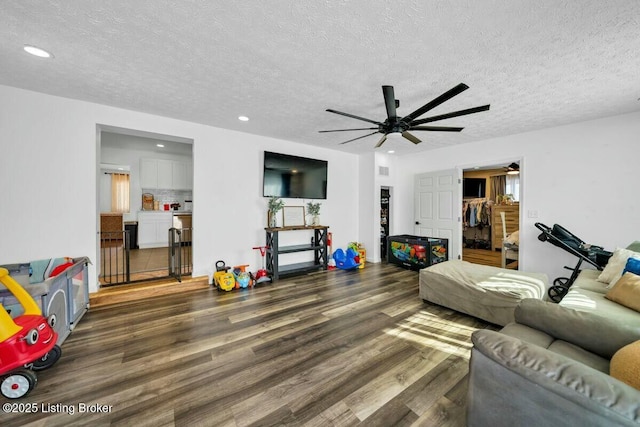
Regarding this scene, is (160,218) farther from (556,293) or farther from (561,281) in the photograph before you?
(561,281)

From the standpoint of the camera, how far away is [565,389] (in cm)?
93

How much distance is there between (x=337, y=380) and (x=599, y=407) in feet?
4.48

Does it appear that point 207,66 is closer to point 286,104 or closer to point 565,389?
point 286,104

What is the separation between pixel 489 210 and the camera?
700cm

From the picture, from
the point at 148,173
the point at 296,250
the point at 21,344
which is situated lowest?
the point at 21,344

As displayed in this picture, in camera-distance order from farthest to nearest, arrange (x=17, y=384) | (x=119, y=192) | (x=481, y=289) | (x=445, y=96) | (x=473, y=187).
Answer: (x=473, y=187) → (x=119, y=192) → (x=481, y=289) → (x=445, y=96) → (x=17, y=384)

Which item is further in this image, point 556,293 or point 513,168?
point 513,168

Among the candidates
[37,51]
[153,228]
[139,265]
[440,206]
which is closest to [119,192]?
[153,228]

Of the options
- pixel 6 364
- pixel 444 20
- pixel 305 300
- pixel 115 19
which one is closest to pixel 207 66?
pixel 115 19

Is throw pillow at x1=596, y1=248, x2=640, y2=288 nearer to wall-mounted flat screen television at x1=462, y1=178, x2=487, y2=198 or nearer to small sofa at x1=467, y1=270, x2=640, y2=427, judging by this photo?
small sofa at x1=467, y1=270, x2=640, y2=427

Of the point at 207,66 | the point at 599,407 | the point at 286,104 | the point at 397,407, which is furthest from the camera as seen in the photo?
the point at 286,104

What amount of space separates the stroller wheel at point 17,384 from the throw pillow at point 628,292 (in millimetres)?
4378

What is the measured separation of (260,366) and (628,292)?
304cm

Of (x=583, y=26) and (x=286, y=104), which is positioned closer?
(x=583, y=26)
